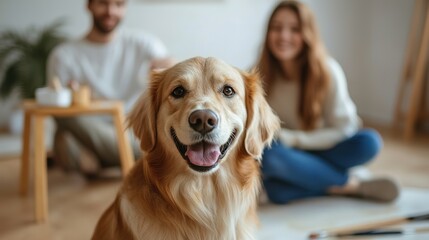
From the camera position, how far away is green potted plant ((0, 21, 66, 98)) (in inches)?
152

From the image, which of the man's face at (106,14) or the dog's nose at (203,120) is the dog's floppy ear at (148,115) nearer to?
the dog's nose at (203,120)

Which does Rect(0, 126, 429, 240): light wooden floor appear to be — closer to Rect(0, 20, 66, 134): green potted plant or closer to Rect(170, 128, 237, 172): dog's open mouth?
Rect(0, 20, 66, 134): green potted plant

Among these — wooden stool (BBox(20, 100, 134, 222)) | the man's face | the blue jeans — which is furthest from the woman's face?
the man's face

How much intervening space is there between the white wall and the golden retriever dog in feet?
9.91

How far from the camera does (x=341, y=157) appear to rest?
7.88 ft

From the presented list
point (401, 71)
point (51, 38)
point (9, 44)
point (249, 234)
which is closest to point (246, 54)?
point (401, 71)

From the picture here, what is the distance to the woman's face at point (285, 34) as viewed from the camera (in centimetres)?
235

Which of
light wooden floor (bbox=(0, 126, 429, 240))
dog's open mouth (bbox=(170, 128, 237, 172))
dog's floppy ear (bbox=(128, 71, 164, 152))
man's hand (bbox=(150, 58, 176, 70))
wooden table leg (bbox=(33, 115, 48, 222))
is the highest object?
man's hand (bbox=(150, 58, 176, 70))

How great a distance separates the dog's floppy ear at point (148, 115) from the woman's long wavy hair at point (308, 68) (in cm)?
106

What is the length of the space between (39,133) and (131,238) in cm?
111

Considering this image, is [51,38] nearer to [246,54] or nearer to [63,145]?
[63,145]

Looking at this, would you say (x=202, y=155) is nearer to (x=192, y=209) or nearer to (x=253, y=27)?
(x=192, y=209)

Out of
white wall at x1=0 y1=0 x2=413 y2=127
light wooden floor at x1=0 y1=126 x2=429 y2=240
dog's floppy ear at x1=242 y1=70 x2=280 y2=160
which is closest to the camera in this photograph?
dog's floppy ear at x1=242 y1=70 x2=280 y2=160

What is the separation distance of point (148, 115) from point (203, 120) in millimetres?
266
